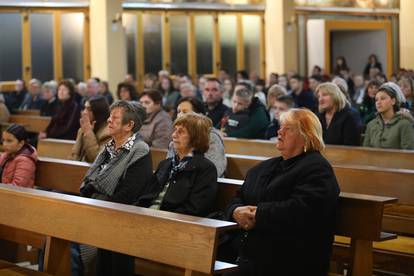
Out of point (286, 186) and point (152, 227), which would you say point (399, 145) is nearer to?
point (286, 186)

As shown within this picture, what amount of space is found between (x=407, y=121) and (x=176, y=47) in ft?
41.2

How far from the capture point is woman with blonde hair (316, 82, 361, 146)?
25.1ft

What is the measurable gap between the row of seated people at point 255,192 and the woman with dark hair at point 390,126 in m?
2.60

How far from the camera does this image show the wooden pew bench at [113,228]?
3.94 meters

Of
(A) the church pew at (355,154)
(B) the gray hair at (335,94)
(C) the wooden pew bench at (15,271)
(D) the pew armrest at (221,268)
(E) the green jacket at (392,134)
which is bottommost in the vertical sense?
(C) the wooden pew bench at (15,271)

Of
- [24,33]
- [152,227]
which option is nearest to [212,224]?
[152,227]

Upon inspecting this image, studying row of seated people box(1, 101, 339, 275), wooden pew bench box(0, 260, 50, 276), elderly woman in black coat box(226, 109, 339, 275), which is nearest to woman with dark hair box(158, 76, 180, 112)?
row of seated people box(1, 101, 339, 275)

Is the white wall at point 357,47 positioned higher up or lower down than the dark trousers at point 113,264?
higher up

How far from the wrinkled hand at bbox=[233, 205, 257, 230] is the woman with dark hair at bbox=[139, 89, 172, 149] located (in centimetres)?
333

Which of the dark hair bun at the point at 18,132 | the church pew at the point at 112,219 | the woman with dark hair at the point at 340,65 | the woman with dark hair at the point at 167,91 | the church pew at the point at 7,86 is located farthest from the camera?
the woman with dark hair at the point at 340,65

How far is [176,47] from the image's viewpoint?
19.5 m

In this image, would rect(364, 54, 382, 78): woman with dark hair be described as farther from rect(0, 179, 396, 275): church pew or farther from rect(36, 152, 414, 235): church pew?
rect(0, 179, 396, 275): church pew

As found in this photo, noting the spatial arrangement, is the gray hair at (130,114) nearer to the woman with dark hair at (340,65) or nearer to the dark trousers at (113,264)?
the dark trousers at (113,264)

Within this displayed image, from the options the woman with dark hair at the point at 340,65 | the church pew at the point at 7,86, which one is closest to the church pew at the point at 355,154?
the church pew at the point at 7,86
